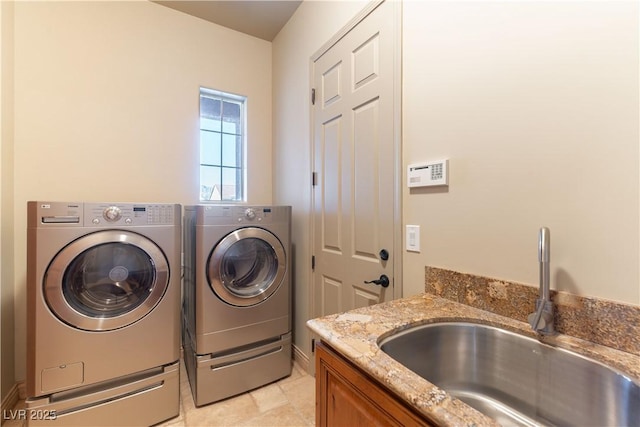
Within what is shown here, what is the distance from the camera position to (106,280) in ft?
4.96

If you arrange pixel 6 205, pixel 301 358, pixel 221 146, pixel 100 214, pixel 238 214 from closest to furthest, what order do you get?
pixel 100 214
pixel 6 205
pixel 238 214
pixel 301 358
pixel 221 146

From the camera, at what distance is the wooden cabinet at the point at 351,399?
2.04 ft

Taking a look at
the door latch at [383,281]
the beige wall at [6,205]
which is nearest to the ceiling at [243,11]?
the beige wall at [6,205]

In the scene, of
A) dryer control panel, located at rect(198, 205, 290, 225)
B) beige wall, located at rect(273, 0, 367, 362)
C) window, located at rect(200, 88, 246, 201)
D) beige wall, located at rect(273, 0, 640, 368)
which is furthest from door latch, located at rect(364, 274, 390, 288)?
window, located at rect(200, 88, 246, 201)

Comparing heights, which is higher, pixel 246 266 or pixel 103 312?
pixel 246 266

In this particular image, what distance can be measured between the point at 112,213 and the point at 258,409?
1435 mm

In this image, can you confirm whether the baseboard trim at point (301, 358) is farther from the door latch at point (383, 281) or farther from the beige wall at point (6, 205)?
the beige wall at point (6, 205)

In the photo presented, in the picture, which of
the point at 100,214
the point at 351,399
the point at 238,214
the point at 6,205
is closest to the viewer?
the point at 351,399

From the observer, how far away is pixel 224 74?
98.7 inches

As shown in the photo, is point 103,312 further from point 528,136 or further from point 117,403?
point 528,136

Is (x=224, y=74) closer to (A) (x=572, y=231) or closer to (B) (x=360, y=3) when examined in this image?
(B) (x=360, y=3)

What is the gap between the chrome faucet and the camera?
0.78m

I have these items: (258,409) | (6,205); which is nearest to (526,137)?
(258,409)

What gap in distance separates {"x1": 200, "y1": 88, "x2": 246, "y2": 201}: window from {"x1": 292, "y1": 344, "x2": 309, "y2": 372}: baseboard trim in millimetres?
1438
